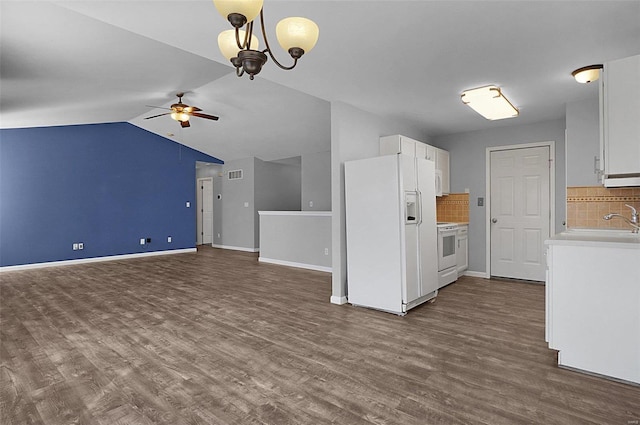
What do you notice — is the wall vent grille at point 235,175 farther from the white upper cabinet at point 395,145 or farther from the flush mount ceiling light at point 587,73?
the flush mount ceiling light at point 587,73

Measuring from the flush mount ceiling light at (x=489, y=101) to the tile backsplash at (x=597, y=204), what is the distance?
3.98 feet

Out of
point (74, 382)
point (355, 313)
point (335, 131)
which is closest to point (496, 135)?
point (335, 131)

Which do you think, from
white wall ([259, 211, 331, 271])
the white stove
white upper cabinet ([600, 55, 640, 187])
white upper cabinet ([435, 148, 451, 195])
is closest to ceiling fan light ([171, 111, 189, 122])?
white wall ([259, 211, 331, 271])

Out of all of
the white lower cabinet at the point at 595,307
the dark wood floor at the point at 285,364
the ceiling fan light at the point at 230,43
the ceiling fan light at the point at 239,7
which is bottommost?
the dark wood floor at the point at 285,364

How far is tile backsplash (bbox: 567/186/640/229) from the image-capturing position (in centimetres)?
373

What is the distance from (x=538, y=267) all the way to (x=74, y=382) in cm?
567

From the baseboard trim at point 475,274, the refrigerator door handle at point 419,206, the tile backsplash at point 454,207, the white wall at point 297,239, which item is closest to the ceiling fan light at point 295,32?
the refrigerator door handle at point 419,206

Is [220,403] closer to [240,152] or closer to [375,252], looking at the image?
[375,252]

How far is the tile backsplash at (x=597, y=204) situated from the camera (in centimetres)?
373

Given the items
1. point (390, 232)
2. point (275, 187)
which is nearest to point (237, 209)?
point (275, 187)

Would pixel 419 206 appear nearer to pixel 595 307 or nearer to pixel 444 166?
pixel 595 307

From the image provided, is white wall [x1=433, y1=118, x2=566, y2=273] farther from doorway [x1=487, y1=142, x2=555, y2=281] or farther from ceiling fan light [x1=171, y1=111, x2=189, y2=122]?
ceiling fan light [x1=171, y1=111, x2=189, y2=122]

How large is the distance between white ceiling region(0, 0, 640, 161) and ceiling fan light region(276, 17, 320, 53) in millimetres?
454

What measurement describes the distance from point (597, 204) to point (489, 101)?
1.72 meters
